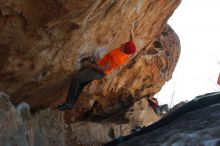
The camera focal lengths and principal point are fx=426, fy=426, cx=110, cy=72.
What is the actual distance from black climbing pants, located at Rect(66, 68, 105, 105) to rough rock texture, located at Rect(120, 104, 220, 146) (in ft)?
7.13

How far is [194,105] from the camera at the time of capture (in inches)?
270

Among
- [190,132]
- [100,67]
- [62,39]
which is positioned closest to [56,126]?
[100,67]

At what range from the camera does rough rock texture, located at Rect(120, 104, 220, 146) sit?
520 centimetres

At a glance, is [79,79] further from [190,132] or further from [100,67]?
[190,132]

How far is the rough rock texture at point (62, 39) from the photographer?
580 centimetres

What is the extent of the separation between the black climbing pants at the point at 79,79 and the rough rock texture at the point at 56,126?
522mm

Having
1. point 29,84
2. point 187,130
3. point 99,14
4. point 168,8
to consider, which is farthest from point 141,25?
point 187,130

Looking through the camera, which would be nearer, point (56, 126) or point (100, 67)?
point (100, 67)

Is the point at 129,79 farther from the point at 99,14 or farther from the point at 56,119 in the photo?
the point at 99,14

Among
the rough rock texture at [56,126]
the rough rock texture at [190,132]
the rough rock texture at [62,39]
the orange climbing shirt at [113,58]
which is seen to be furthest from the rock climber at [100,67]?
the rough rock texture at [190,132]

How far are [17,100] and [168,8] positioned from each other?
4354 mm

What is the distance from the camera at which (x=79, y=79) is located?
838 centimetres

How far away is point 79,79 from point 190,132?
11.0ft

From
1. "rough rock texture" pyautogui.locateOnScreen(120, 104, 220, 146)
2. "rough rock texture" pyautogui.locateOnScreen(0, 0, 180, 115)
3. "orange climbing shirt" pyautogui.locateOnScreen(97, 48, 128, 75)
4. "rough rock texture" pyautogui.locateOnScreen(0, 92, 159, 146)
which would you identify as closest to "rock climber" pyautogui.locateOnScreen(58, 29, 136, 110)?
"orange climbing shirt" pyautogui.locateOnScreen(97, 48, 128, 75)
